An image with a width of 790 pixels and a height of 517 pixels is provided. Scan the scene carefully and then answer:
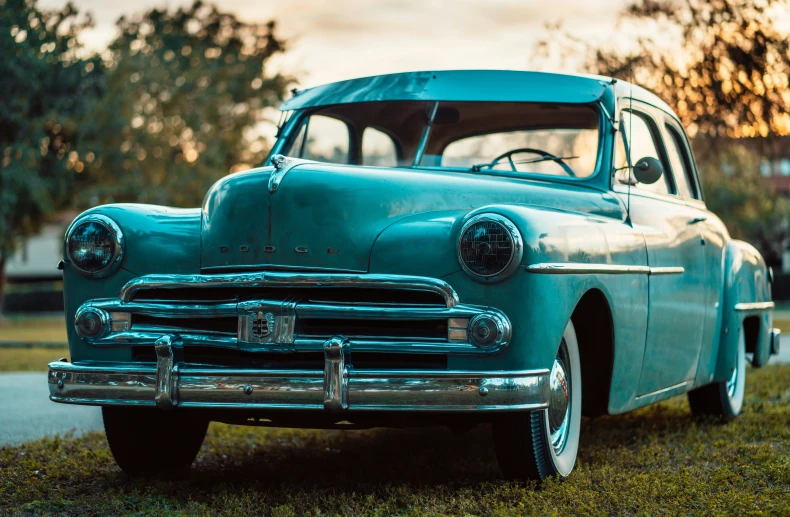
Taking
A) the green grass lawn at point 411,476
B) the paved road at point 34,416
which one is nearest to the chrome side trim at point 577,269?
the green grass lawn at point 411,476

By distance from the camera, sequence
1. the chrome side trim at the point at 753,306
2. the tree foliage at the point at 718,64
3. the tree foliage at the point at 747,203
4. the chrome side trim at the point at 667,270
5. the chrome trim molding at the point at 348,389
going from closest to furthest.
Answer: the chrome trim molding at the point at 348,389 → the chrome side trim at the point at 667,270 → the chrome side trim at the point at 753,306 → the tree foliage at the point at 718,64 → the tree foliage at the point at 747,203

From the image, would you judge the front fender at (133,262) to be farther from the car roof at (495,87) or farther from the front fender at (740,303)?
the front fender at (740,303)

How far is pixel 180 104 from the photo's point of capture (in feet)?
103

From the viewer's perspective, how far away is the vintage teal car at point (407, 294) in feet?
13.4

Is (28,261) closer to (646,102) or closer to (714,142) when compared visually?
(714,142)

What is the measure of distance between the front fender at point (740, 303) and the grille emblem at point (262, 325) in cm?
334

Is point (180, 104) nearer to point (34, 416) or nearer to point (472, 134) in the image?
point (34, 416)

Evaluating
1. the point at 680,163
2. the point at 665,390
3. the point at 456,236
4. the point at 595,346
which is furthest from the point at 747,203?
the point at 456,236

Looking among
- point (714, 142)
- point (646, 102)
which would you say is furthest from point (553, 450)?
point (714, 142)

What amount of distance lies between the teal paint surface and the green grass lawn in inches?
16.2

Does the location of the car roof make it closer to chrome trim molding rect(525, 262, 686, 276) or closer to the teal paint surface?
the teal paint surface

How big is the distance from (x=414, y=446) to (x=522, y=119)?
1.82 m

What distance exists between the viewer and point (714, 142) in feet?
54.1

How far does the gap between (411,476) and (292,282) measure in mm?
1282
